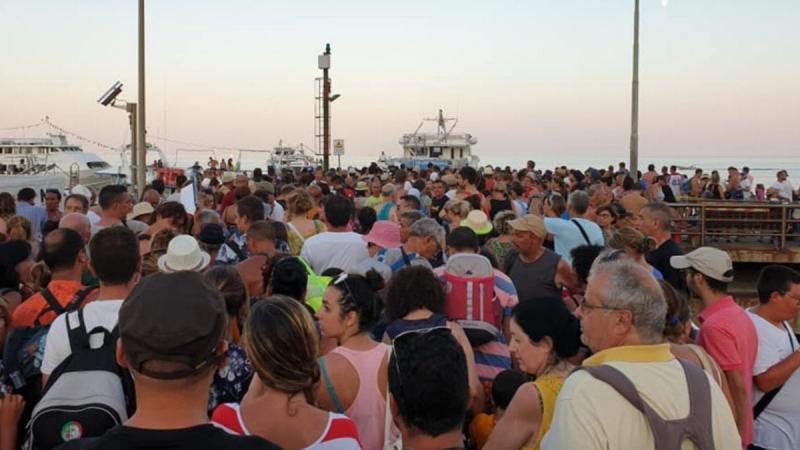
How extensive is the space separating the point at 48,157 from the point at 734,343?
53.0 meters

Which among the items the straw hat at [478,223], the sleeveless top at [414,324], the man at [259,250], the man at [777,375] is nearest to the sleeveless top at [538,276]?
the straw hat at [478,223]

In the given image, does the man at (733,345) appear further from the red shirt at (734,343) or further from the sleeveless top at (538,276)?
the sleeveless top at (538,276)

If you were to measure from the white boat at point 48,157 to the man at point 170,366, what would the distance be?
44.6m

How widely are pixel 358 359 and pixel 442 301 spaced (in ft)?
2.61

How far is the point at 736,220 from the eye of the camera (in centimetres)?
1658

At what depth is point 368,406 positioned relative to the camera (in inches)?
137

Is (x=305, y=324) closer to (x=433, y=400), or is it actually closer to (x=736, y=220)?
(x=433, y=400)

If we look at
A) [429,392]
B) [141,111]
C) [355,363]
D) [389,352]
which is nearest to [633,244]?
[389,352]

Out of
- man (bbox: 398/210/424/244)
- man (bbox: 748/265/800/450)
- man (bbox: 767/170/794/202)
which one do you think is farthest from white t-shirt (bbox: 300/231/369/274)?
man (bbox: 767/170/794/202)

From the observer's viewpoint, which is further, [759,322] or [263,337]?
[759,322]

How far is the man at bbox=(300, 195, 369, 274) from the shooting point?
6586 millimetres

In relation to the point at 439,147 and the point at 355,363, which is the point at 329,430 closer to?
the point at 355,363

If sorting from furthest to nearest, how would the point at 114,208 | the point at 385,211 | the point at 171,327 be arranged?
the point at 385,211 → the point at 114,208 → the point at 171,327

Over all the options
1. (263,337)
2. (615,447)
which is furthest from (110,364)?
(615,447)
